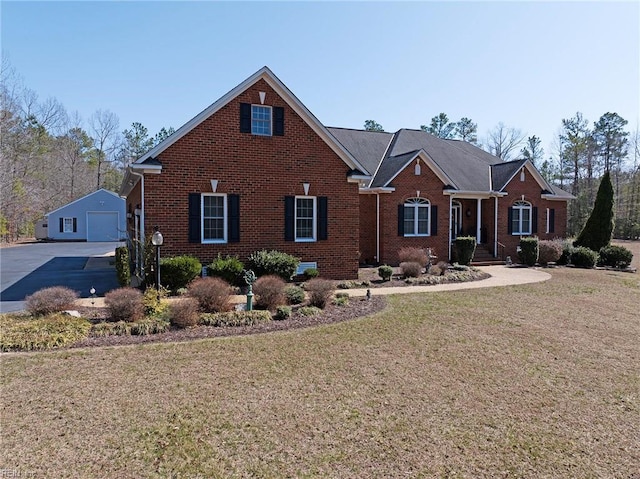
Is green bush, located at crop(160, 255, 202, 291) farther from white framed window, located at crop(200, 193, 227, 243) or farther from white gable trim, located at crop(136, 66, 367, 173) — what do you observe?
white gable trim, located at crop(136, 66, 367, 173)

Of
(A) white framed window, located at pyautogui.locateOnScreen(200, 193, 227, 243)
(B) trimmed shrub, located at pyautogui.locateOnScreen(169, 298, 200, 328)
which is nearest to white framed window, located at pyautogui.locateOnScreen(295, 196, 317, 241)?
(A) white framed window, located at pyautogui.locateOnScreen(200, 193, 227, 243)

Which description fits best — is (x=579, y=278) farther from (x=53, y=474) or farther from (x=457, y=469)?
(x=53, y=474)

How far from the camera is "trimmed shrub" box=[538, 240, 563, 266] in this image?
19688 mm

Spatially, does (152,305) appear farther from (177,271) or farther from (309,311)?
(309,311)

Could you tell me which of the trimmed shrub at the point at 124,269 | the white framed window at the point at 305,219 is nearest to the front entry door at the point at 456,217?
the white framed window at the point at 305,219

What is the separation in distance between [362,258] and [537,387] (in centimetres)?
1344

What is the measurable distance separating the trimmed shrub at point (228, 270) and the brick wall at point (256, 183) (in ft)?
2.13

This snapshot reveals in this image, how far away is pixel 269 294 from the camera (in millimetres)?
9312

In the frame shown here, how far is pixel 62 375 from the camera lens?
18.1 feet

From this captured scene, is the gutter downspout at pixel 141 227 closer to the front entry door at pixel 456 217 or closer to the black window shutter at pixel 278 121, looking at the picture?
the black window shutter at pixel 278 121

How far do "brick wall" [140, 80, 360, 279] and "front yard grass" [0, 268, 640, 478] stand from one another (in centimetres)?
590

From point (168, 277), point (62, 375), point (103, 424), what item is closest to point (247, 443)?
point (103, 424)

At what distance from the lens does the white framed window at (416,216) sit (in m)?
18.9

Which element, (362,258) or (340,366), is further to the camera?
(362,258)
